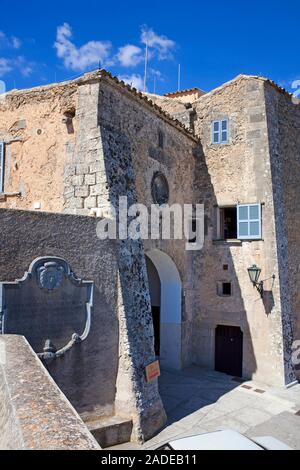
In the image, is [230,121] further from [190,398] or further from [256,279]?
[190,398]

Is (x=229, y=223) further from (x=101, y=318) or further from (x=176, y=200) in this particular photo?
(x=101, y=318)

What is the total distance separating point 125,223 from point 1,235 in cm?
303

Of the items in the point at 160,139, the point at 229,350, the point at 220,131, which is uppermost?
the point at 220,131

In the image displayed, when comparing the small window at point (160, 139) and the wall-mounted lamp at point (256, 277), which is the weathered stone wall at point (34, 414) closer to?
the small window at point (160, 139)

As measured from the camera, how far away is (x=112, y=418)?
25.5 ft

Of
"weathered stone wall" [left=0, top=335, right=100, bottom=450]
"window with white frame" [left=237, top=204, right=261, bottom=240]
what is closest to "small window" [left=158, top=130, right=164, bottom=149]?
"window with white frame" [left=237, top=204, right=261, bottom=240]

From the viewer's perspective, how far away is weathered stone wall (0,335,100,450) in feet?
9.04

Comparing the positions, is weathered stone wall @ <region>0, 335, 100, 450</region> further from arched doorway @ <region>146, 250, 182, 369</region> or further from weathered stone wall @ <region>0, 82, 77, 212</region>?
arched doorway @ <region>146, 250, 182, 369</region>

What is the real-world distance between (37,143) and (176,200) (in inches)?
188

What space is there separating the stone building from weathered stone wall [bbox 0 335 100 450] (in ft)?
9.83

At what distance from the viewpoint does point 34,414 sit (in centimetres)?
310

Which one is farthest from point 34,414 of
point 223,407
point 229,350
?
point 229,350

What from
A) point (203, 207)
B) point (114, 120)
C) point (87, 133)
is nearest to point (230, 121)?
point (203, 207)

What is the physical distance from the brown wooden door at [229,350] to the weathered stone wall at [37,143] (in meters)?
7.40
